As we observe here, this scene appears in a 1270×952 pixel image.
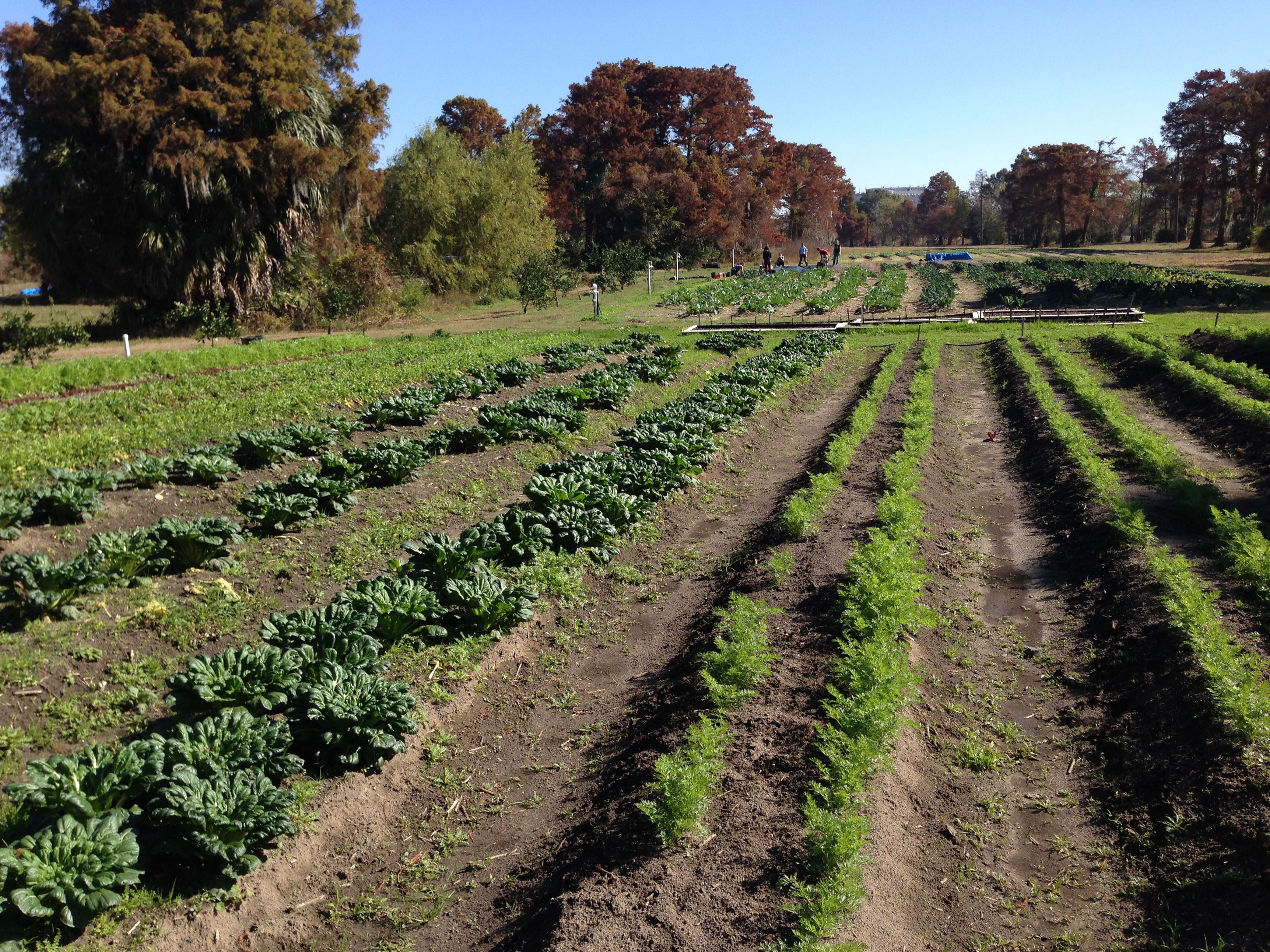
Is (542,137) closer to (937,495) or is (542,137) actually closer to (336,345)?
(336,345)

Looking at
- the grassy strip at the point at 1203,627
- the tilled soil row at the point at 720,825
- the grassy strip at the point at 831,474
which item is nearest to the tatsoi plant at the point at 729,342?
the grassy strip at the point at 831,474

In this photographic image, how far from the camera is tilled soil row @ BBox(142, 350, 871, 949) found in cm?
443

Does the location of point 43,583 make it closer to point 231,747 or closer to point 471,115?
point 231,747

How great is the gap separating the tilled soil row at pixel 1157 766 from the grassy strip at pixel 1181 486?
0.80 meters

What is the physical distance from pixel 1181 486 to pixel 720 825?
25.5 ft

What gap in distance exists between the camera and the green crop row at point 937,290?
33.8 metres

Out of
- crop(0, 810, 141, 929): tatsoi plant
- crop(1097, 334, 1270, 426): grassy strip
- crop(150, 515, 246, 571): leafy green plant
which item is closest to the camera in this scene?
Answer: crop(0, 810, 141, 929): tatsoi plant

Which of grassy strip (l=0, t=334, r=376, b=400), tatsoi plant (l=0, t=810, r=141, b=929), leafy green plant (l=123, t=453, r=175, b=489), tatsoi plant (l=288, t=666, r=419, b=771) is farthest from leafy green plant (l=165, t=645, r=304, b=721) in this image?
grassy strip (l=0, t=334, r=376, b=400)

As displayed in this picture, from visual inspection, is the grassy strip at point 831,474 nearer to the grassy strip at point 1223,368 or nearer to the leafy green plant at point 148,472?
the grassy strip at point 1223,368

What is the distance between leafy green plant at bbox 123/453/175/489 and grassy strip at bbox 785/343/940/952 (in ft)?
25.2

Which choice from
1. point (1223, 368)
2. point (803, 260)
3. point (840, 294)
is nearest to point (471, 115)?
point (803, 260)

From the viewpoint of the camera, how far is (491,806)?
546 centimetres

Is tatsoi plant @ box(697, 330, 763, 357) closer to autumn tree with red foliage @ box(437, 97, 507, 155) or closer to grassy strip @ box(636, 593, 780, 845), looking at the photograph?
grassy strip @ box(636, 593, 780, 845)

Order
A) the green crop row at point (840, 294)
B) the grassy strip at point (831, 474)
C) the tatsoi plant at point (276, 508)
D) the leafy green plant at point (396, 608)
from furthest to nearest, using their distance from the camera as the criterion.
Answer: the green crop row at point (840, 294), the grassy strip at point (831, 474), the tatsoi plant at point (276, 508), the leafy green plant at point (396, 608)
